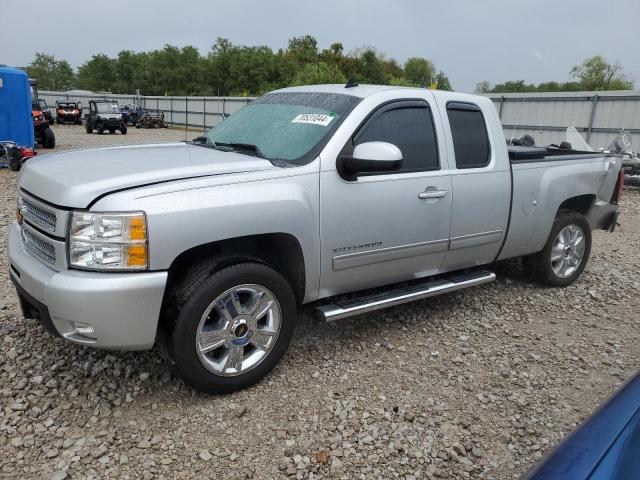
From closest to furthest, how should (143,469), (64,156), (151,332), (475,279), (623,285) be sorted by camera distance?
(143,469)
(151,332)
(64,156)
(475,279)
(623,285)

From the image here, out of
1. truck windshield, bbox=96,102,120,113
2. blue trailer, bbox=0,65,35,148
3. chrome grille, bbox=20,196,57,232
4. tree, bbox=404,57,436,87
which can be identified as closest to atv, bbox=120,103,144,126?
truck windshield, bbox=96,102,120,113

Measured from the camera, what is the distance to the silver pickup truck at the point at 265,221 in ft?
8.52

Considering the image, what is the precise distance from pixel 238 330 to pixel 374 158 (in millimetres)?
1285

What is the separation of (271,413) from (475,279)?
2.05 meters

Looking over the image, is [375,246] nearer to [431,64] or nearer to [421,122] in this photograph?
[421,122]

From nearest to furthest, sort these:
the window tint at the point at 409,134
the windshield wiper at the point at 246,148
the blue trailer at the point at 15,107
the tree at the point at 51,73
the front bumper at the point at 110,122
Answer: the windshield wiper at the point at 246,148
the window tint at the point at 409,134
the blue trailer at the point at 15,107
the front bumper at the point at 110,122
the tree at the point at 51,73

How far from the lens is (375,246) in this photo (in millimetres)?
3469

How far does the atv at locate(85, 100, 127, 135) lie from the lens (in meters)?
25.6

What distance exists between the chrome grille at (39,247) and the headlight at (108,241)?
0.71 ft

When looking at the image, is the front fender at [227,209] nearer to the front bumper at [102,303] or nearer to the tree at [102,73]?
the front bumper at [102,303]

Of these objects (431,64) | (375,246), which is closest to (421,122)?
(375,246)

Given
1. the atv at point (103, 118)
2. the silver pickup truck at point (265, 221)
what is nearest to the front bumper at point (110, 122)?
the atv at point (103, 118)

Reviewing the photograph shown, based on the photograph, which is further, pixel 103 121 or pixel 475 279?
pixel 103 121

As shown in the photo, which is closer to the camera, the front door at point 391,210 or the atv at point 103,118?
the front door at point 391,210
